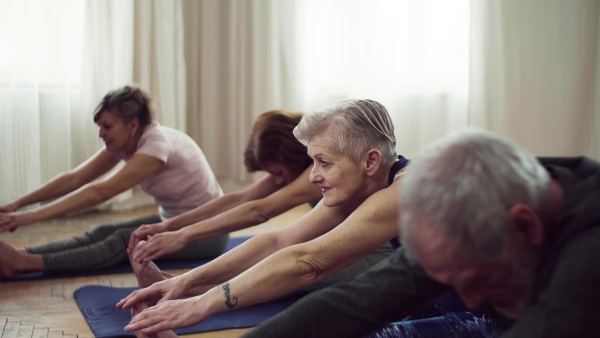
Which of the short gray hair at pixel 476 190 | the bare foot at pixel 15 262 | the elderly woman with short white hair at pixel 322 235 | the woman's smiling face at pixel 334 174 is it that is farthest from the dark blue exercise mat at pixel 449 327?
the bare foot at pixel 15 262

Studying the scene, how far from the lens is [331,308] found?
1.35 metres

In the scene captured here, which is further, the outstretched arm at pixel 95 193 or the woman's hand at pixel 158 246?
the outstretched arm at pixel 95 193

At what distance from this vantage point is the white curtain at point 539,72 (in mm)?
5324

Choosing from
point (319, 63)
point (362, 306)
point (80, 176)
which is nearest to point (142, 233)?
point (80, 176)

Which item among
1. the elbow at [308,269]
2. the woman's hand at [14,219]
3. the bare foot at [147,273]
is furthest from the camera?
the woman's hand at [14,219]

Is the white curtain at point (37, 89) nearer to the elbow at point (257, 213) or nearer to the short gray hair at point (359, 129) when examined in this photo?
the elbow at point (257, 213)

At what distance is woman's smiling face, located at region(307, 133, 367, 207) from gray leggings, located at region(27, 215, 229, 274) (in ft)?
5.25

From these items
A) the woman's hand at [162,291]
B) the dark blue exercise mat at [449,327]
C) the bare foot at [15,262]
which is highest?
the woman's hand at [162,291]

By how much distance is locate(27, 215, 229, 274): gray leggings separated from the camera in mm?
3553

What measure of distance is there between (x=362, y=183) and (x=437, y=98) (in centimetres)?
347

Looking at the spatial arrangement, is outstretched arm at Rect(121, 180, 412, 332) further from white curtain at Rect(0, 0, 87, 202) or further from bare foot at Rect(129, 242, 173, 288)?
white curtain at Rect(0, 0, 87, 202)

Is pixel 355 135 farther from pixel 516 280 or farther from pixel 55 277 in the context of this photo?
pixel 55 277

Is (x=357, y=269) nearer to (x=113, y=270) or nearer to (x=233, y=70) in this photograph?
(x=113, y=270)

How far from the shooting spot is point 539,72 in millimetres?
5406
